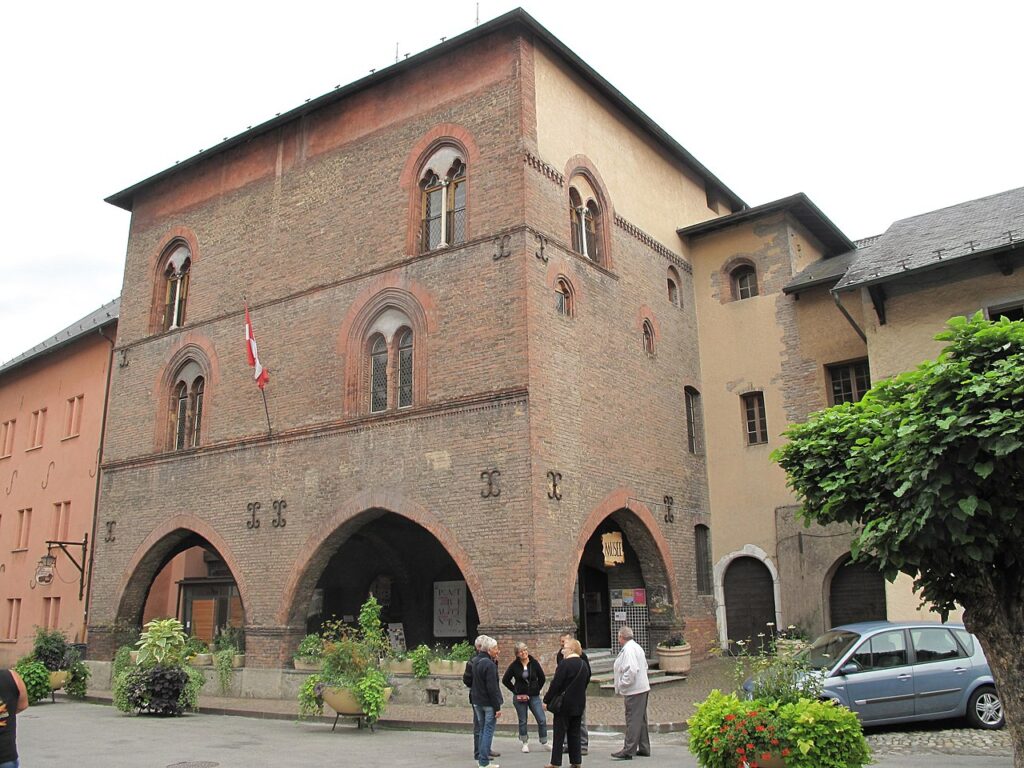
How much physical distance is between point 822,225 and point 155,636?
17460 millimetres

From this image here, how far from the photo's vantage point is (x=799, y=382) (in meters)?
20.6

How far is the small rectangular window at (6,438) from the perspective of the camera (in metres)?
30.8

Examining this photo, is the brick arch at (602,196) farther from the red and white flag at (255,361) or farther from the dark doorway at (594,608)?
the red and white flag at (255,361)

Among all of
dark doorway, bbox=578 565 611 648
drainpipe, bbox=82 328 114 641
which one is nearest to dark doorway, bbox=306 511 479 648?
dark doorway, bbox=578 565 611 648

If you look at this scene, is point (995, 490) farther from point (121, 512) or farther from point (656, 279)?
point (121, 512)

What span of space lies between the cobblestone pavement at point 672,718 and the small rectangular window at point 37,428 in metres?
12.5

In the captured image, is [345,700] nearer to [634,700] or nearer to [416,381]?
[634,700]

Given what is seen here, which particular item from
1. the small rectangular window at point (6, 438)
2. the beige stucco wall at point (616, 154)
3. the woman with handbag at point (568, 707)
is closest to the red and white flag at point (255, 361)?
the beige stucco wall at point (616, 154)

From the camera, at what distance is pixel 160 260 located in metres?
23.5

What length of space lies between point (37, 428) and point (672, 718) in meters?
24.1

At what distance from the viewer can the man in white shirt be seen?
10567 millimetres

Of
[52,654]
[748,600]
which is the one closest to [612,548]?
[748,600]

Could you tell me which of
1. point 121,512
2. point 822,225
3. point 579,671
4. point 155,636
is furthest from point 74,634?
point 822,225

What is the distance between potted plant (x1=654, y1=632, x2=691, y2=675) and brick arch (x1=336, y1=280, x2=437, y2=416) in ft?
22.6
